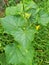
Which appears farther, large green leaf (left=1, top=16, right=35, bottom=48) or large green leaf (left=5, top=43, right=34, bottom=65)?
large green leaf (left=5, top=43, right=34, bottom=65)

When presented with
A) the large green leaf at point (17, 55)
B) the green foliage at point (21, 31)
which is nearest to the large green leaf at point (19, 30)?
the green foliage at point (21, 31)

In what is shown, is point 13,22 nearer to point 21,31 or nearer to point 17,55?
point 21,31

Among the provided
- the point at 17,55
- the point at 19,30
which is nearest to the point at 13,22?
the point at 19,30

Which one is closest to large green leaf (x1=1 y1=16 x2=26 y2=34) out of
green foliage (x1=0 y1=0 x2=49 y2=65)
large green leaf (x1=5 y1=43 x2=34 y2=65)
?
green foliage (x1=0 y1=0 x2=49 y2=65)

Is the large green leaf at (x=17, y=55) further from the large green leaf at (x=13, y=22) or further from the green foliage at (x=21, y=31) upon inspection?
the large green leaf at (x=13, y=22)

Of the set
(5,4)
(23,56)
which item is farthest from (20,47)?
(5,4)

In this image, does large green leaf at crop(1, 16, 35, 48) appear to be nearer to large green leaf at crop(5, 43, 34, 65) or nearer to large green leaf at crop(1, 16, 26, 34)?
large green leaf at crop(1, 16, 26, 34)

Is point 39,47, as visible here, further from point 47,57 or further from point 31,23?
point 31,23

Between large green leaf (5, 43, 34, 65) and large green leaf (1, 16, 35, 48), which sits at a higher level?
large green leaf (1, 16, 35, 48)

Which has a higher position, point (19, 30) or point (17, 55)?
point (19, 30)

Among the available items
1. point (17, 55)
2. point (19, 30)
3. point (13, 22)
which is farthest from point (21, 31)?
point (17, 55)
